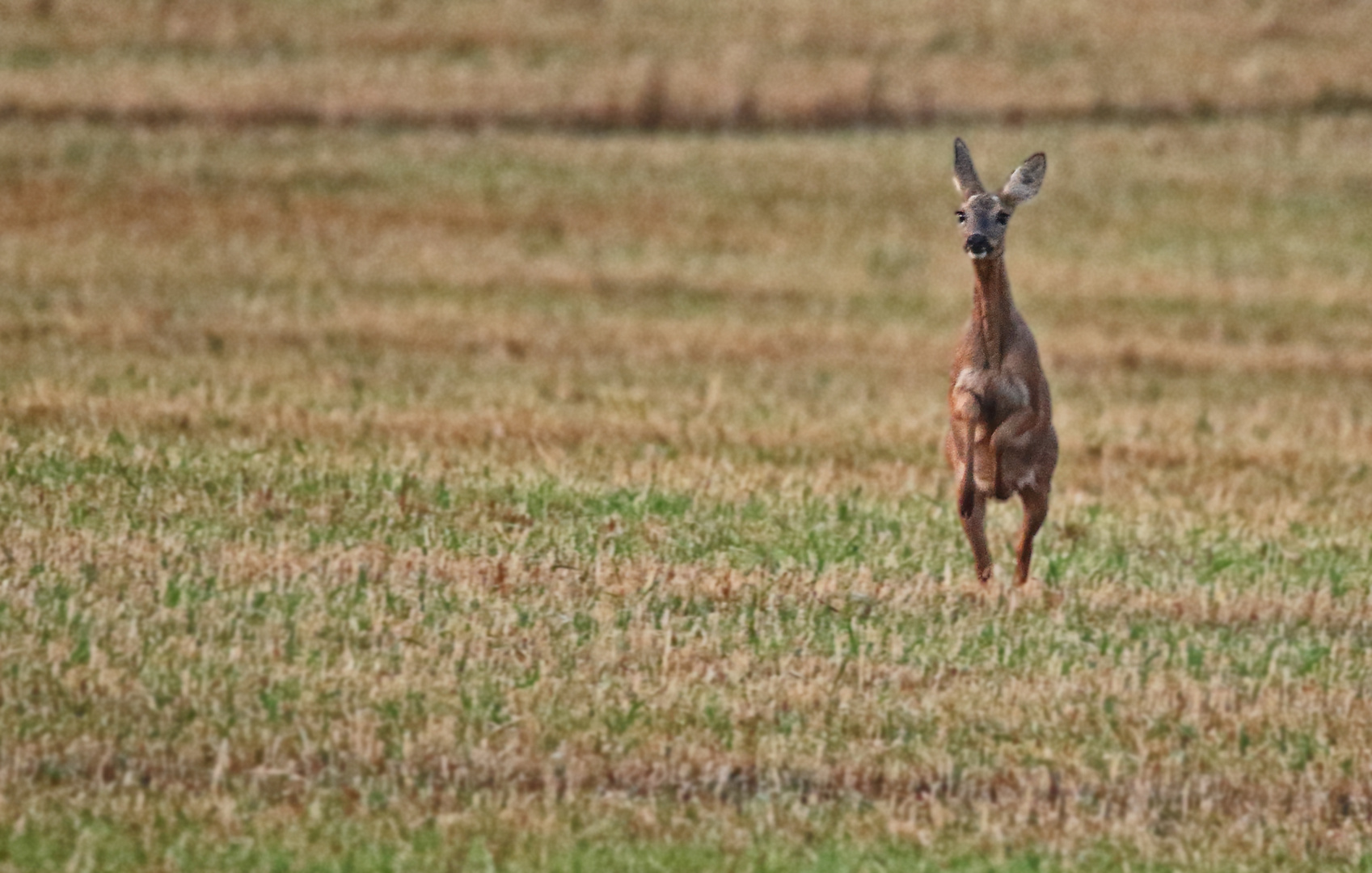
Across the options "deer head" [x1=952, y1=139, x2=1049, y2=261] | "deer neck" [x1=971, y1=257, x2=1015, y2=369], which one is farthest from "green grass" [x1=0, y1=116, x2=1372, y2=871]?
"deer head" [x1=952, y1=139, x2=1049, y2=261]

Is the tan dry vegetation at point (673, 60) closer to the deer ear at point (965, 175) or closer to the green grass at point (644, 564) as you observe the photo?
the green grass at point (644, 564)

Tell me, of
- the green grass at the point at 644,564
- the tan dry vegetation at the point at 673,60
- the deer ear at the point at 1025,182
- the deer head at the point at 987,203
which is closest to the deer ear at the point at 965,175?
the deer head at the point at 987,203

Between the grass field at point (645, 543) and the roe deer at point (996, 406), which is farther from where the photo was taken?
the roe deer at point (996, 406)

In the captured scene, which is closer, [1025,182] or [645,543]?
[1025,182]

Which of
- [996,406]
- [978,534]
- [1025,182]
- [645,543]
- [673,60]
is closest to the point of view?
[996,406]

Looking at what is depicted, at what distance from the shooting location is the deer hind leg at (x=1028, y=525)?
13094 mm

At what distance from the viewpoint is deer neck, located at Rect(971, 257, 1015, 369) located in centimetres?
1298

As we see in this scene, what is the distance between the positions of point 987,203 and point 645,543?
8.51 feet

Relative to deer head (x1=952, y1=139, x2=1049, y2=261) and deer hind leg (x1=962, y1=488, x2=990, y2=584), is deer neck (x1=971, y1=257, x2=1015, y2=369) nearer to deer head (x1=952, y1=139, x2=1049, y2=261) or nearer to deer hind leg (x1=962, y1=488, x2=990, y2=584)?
deer head (x1=952, y1=139, x2=1049, y2=261)

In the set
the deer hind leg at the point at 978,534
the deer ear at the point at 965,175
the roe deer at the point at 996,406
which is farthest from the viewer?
the deer ear at the point at 965,175

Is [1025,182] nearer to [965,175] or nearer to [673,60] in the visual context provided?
[965,175]

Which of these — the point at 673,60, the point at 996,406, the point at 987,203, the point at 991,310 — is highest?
the point at 987,203

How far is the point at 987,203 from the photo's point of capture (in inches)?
504

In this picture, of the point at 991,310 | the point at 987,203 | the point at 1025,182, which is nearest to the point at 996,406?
the point at 991,310
